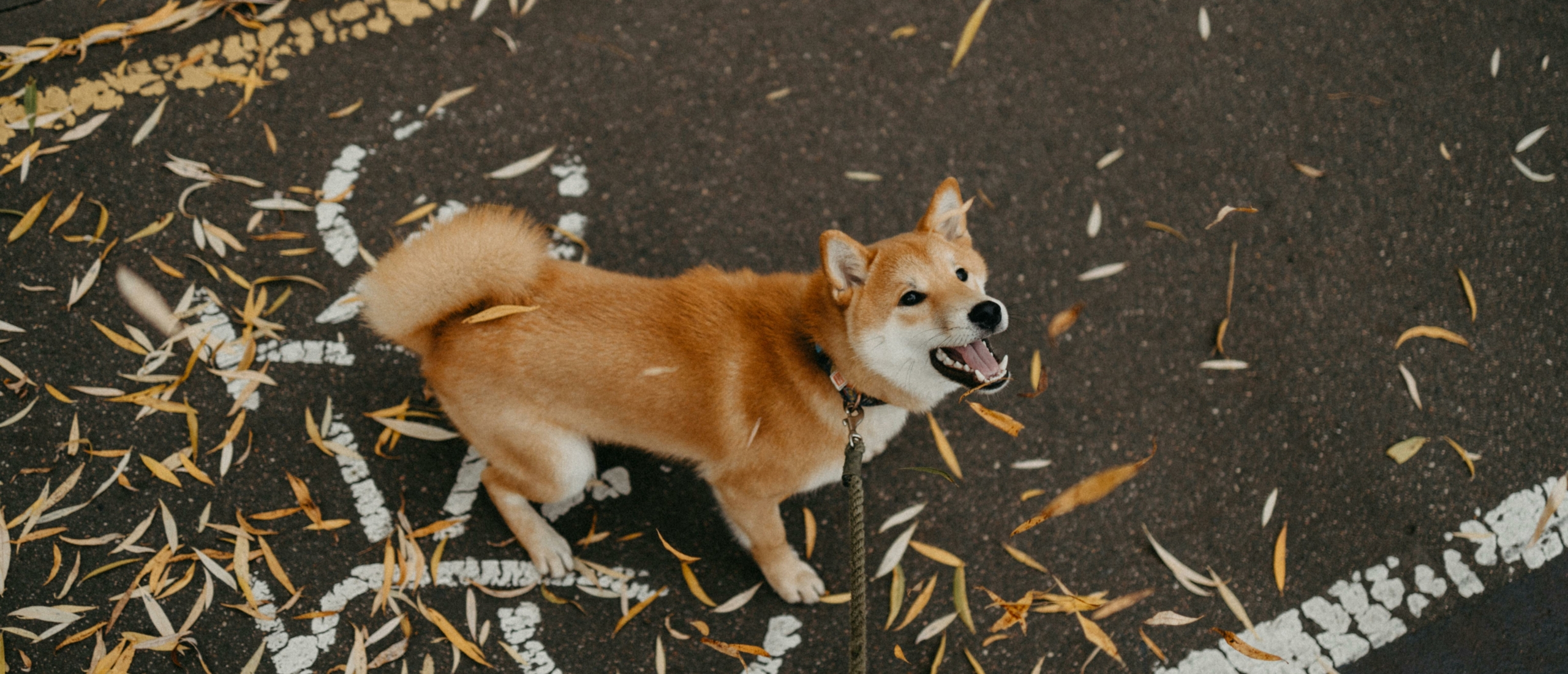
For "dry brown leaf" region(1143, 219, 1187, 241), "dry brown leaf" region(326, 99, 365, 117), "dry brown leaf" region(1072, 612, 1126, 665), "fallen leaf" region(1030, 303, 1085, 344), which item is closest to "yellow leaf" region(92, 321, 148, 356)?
"dry brown leaf" region(326, 99, 365, 117)

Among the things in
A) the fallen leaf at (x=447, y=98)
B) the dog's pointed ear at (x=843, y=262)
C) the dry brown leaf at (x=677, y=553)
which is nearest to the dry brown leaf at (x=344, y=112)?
the fallen leaf at (x=447, y=98)

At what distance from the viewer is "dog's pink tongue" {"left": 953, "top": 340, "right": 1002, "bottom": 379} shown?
97.5 inches

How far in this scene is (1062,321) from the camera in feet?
11.9

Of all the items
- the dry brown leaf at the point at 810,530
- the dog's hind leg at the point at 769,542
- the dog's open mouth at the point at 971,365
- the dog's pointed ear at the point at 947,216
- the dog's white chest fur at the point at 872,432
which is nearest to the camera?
the dog's open mouth at the point at 971,365

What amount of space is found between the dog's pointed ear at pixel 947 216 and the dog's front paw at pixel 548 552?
6.68 ft

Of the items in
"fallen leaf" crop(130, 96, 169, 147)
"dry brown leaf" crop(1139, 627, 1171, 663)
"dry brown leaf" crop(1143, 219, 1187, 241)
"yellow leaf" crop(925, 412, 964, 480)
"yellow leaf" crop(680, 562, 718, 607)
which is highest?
"fallen leaf" crop(130, 96, 169, 147)

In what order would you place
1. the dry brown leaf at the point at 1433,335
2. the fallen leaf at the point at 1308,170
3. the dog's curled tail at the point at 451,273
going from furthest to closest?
the fallen leaf at the point at 1308,170 < the dry brown leaf at the point at 1433,335 < the dog's curled tail at the point at 451,273

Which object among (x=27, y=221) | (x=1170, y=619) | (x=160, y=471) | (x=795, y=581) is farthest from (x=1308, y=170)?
(x=27, y=221)

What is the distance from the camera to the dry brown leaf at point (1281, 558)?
3.43m

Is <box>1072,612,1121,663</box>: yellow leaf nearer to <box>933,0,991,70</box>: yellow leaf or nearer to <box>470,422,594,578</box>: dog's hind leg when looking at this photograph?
<box>470,422,594,578</box>: dog's hind leg

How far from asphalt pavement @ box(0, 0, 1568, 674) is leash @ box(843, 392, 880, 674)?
74cm

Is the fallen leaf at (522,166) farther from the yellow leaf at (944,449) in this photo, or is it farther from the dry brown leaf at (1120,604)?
the dry brown leaf at (1120,604)

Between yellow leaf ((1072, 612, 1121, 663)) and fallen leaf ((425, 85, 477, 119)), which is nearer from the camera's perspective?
yellow leaf ((1072, 612, 1121, 663))

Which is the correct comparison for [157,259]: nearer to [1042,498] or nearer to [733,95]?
[733,95]
